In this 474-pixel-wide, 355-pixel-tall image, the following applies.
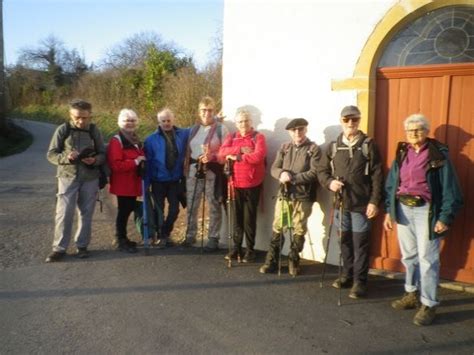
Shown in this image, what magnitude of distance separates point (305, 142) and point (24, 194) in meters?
7.30

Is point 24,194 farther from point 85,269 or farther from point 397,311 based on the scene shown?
point 397,311

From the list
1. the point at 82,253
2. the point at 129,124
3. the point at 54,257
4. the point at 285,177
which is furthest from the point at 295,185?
the point at 54,257

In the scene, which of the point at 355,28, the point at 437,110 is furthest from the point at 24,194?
the point at 437,110

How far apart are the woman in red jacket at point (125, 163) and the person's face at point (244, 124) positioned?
A: 1359mm

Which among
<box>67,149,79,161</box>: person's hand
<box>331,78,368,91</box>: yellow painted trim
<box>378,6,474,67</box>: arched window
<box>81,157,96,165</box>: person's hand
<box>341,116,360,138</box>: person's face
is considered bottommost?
<box>81,157,96,165</box>: person's hand

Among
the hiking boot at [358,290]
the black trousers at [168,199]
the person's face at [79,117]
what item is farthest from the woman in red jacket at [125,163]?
the hiking boot at [358,290]

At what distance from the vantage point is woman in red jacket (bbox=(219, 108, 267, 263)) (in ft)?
18.3

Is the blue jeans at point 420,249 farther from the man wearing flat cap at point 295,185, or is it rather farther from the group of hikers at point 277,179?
the man wearing flat cap at point 295,185

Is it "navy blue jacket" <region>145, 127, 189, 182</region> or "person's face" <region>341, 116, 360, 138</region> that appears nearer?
"person's face" <region>341, 116, 360, 138</region>

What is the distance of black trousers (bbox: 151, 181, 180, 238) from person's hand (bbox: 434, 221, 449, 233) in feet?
11.2

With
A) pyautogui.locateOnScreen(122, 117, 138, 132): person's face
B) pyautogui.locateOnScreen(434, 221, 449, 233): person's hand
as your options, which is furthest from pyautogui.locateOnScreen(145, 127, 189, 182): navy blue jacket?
pyautogui.locateOnScreen(434, 221, 449, 233): person's hand

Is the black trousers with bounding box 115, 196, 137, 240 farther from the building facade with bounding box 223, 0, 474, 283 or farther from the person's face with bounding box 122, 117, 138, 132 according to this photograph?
the building facade with bounding box 223, 0, 474, 283

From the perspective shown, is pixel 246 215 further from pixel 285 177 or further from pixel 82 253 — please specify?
pixel 82 253

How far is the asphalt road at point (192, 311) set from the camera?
3791 mm
